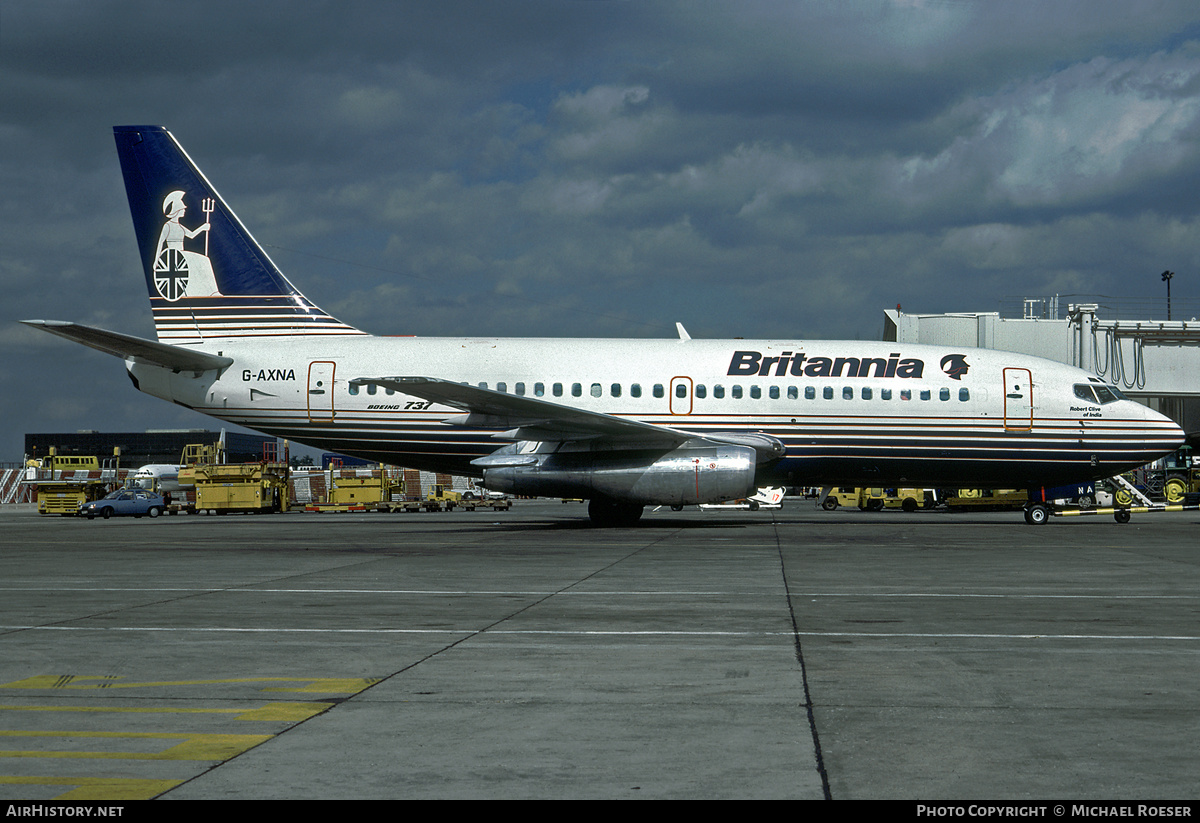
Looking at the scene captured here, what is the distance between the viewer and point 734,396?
83.0 feet

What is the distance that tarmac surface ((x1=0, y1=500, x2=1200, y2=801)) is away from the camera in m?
4.57

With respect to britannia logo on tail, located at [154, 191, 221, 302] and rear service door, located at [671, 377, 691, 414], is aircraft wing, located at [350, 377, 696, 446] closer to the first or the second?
rear service door, located at [671, 377, 691, 414]

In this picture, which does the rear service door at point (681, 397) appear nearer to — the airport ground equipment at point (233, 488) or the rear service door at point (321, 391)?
the rear service door at point (321, 391)

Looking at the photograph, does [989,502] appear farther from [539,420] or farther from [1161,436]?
[539,420]

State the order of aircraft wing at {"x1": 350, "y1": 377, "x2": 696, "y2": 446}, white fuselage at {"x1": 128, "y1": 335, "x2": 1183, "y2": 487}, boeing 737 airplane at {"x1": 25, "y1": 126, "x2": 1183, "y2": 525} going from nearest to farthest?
aircraft wing at {"x1": 350, "y1": 377, "x2": 696, "y2": 446} → boeing 737 airplane at {"x1": 25, "y1": 126, "x2": 1183, "y2": 525} → white fuselage at {"x1": 128, "y1": 335, "x2": 1183, "y2": 487}

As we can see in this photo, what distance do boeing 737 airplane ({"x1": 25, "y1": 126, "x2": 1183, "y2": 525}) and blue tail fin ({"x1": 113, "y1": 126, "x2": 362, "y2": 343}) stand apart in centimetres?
15

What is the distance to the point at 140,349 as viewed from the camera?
83.4 feet

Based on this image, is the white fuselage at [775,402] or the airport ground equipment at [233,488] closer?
the white fuselage at [775,402]

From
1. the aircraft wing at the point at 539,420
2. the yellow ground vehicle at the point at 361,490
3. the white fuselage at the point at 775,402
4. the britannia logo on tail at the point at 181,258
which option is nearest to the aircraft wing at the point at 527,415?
the aircraft wing at the point at 539,420

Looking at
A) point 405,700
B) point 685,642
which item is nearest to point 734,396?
point 685,642

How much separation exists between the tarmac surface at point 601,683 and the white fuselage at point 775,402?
10.5 m

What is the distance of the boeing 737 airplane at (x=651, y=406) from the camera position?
79.3 feet

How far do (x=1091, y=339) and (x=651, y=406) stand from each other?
2983cm

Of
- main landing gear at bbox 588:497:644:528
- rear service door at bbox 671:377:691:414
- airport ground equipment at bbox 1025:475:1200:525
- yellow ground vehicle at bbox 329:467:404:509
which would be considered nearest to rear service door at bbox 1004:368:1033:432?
airport ground equipment at bbox 1025:475:1200:525
